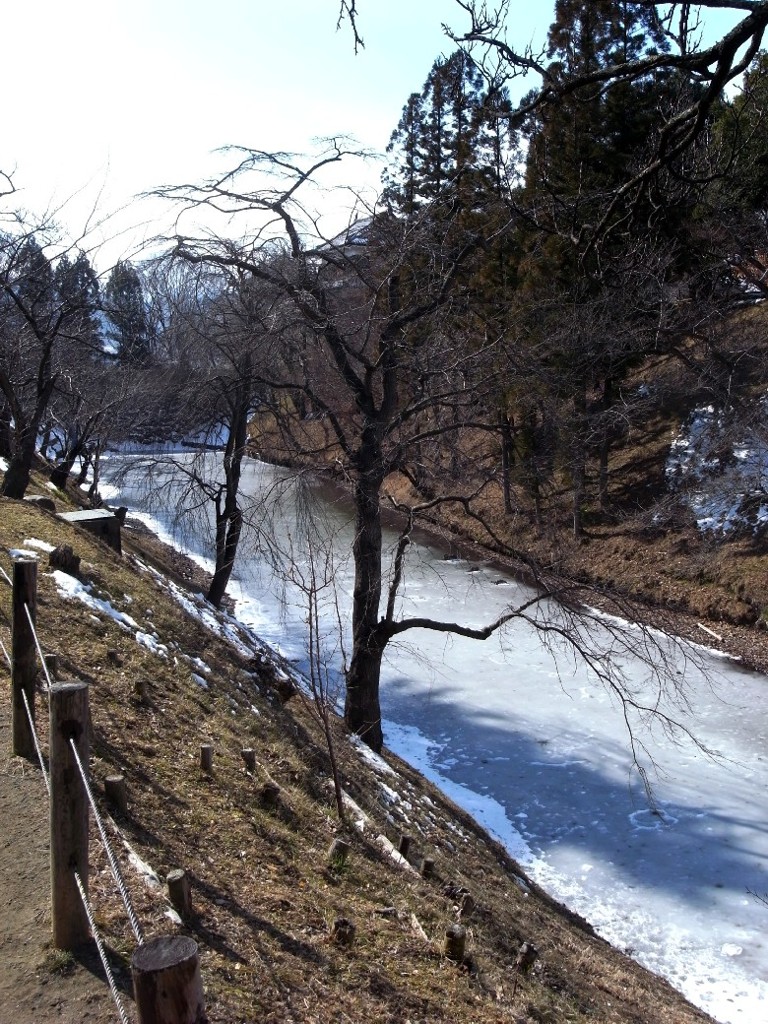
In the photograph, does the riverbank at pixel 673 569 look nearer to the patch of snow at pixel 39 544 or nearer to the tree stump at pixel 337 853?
the patch of snow at pixel 39 544

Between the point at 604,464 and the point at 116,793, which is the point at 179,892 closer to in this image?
the point at 116,793

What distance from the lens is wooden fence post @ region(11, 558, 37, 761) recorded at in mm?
4699

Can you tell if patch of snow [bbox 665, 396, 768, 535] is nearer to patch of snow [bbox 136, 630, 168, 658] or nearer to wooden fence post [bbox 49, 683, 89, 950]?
patch of snow [bbox 136, 630, 168, 658]

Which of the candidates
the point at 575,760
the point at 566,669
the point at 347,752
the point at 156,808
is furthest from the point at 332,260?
the point at 566,669

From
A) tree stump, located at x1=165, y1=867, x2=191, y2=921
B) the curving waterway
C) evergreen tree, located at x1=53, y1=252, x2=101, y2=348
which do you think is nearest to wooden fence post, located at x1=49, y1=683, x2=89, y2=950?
tree stump, located at x1=165, y1=867, x2=191, y2=921

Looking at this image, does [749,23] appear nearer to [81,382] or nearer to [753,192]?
[753,192]

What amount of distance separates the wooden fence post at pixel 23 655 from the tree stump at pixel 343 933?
196 centimetres

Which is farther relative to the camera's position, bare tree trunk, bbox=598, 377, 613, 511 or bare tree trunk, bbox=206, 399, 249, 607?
bare tree trunk, bbox=598, 377, 613, 511

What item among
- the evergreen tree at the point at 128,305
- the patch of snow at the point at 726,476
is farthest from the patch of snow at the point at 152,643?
the patch of snow at the point at 726,476

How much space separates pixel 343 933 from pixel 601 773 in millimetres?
8167

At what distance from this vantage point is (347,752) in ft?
30.3

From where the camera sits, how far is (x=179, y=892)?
3.90 meters

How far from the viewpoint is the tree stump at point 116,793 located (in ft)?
15.3

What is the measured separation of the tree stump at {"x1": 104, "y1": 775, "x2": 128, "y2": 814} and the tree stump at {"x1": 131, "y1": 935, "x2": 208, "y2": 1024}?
270 centimetres
